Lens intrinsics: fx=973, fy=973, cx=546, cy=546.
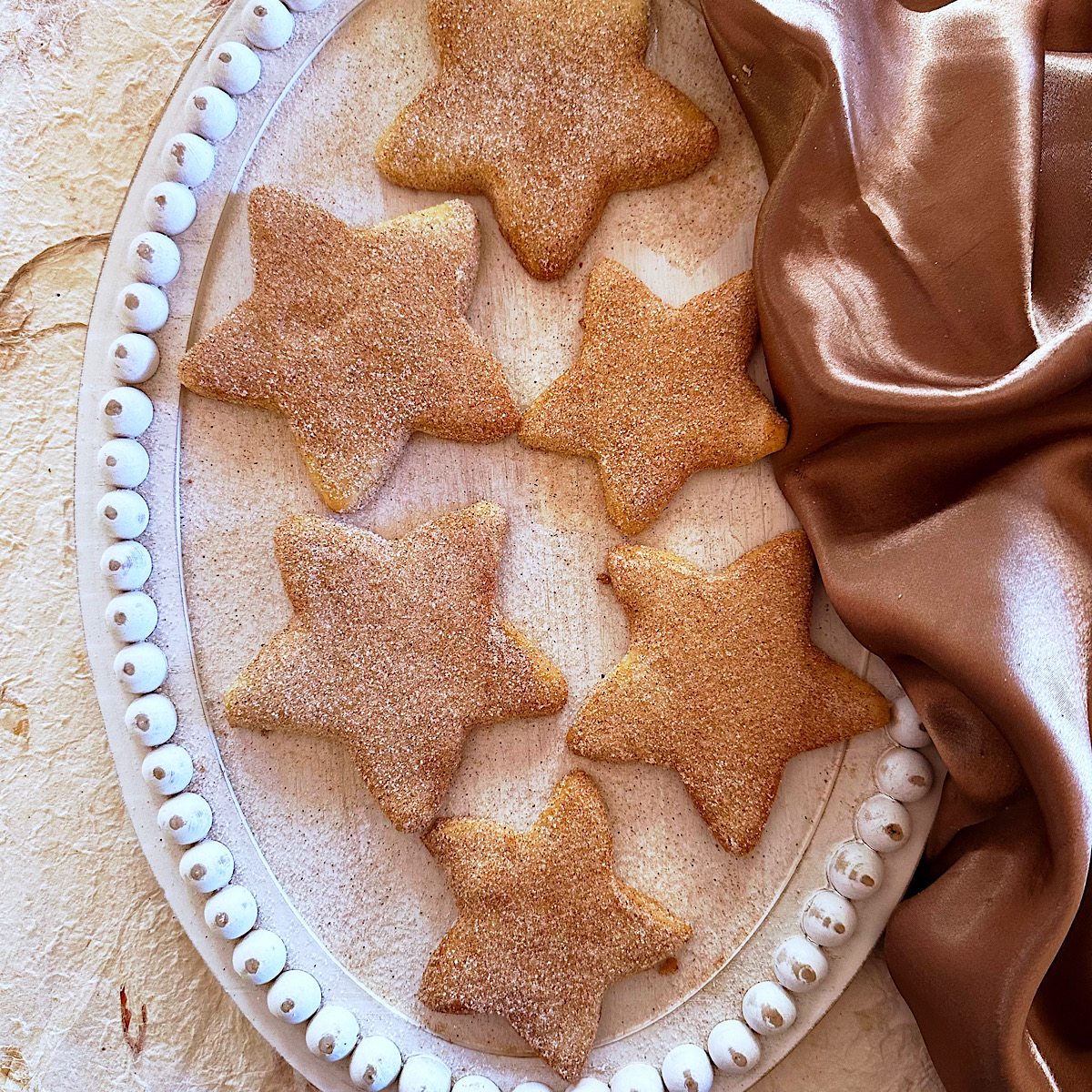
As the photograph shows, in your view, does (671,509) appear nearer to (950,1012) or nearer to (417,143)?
(417,143)

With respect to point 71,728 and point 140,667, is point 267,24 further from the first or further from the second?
point 71,728

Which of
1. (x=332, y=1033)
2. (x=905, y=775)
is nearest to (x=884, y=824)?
(x=905, y=775)

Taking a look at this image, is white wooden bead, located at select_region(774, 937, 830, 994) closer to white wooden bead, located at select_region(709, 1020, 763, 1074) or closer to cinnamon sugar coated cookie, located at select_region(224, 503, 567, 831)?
white wooden bead, located at select_region(709, 1020, 763, 1074)

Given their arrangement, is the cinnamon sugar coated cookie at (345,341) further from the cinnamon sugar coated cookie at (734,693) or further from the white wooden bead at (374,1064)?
the white wooden bead at (374,1064)

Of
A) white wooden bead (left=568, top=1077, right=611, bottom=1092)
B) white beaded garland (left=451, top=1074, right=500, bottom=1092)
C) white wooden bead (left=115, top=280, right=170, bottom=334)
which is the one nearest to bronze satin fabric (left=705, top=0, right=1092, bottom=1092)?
white wooden bead (left=568, top=1077, right=611, bottom=1092)

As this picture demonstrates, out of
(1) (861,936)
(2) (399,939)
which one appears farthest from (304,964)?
(1) (861,936)
